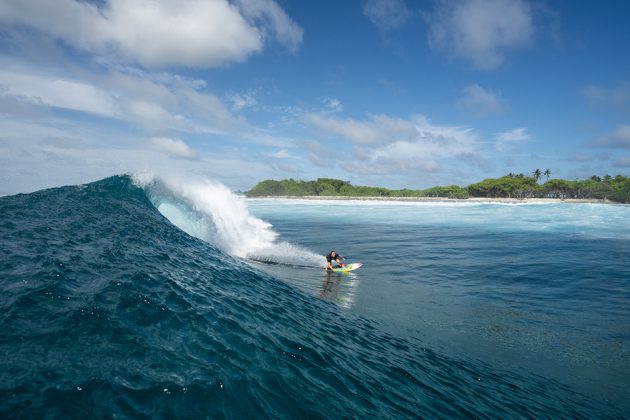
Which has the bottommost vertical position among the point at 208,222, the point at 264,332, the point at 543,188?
the point at 264,332

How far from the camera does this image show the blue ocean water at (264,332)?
4.50 metres

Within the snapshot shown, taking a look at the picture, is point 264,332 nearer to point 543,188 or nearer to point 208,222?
point 208,222

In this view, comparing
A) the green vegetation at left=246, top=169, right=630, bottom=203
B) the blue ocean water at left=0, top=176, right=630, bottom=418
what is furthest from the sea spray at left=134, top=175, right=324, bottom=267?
the green vegetation at left=246, top=169, right=630, bottom=203

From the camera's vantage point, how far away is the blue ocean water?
4.50m

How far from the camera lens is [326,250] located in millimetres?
26438

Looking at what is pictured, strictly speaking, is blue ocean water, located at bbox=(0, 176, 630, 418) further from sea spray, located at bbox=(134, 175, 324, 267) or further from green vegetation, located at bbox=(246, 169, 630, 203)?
green vegetation, located at bbox=(246, 169, 630, 203)

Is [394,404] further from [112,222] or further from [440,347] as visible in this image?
[112,222]

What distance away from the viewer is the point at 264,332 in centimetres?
705

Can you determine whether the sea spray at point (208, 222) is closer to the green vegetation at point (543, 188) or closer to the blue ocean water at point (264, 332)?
the blue ocean water at point (264, 332)

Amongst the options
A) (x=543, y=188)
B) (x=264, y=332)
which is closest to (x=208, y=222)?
(x=264, y=332)

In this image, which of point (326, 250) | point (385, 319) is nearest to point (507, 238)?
point (326, 250)

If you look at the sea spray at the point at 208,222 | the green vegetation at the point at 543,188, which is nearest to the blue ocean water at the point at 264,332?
the sea spray at the point at 208,222

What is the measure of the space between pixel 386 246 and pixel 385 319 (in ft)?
57.1

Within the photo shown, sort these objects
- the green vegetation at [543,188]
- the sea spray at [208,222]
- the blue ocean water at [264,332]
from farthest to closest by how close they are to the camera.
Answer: the green vegetation at [543,188]
the sea spray at [208,222]
the blue ocean water at [264,332]
